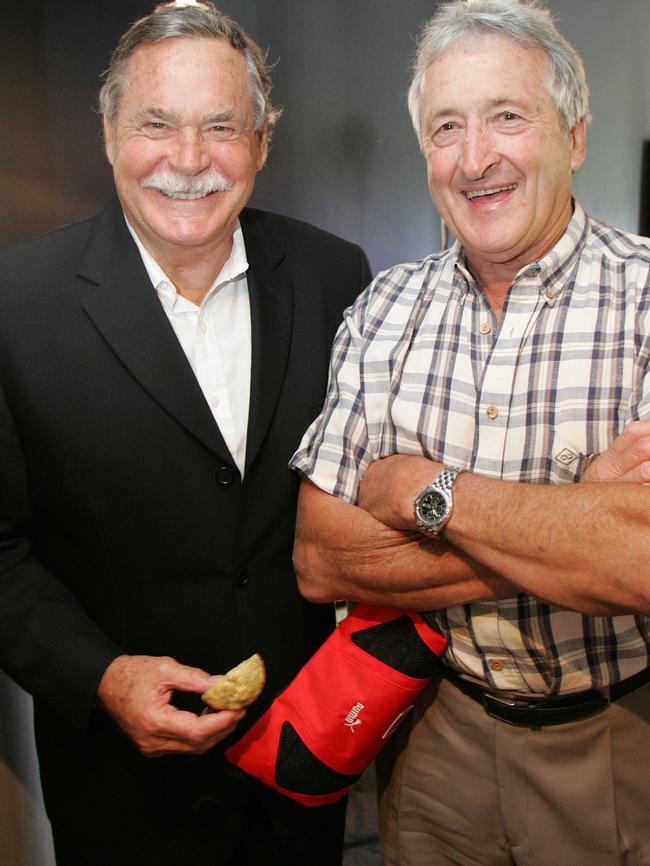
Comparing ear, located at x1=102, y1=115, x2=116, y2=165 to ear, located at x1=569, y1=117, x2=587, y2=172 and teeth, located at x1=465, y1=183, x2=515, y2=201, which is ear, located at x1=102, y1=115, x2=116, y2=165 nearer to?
teeth, located at x1=465, y1=183, x2=515, y2=201

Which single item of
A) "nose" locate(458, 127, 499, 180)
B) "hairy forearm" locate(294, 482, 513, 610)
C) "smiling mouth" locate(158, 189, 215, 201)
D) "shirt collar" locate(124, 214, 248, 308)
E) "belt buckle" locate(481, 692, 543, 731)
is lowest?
"belt buckle" locate(481, 692, 543, 731)

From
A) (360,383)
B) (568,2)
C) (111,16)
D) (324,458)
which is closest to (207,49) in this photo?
(360,383)

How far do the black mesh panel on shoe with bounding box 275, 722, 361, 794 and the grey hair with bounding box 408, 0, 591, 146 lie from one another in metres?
1.34

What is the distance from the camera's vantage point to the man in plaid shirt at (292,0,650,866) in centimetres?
173

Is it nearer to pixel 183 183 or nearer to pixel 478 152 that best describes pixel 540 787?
pixel 478 152

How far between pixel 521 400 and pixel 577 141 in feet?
1.87

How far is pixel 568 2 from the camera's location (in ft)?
12.5

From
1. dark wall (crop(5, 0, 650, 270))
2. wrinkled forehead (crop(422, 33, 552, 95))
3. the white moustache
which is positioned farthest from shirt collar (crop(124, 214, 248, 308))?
dark wall (crop(5, 0, 650, 270))

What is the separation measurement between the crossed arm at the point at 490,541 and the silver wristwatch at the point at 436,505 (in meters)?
0.02

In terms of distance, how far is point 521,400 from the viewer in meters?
1.77

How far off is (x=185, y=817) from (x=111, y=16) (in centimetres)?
255

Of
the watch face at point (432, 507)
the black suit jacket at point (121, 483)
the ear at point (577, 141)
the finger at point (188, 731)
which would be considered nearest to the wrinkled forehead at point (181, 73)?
the black suit jacket at point (121, 483)

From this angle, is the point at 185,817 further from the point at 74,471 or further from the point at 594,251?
the point at 594,251

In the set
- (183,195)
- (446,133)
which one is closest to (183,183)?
(183,195)
